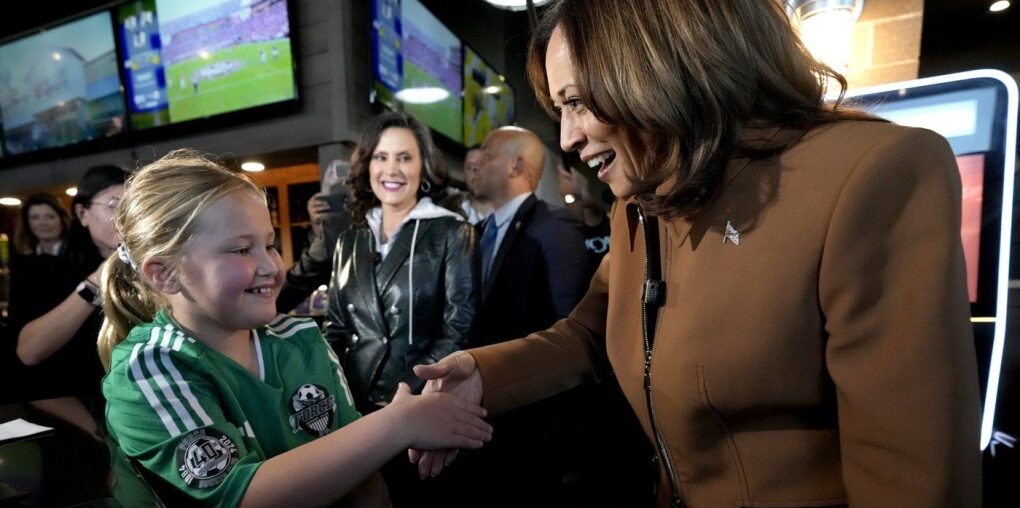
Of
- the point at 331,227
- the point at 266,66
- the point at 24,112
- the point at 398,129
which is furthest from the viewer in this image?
the point at 24,112

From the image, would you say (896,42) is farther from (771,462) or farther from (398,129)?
(398,129)

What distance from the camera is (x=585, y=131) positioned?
1.04 m

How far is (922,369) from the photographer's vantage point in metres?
0.68

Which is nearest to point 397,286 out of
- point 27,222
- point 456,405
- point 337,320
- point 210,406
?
point 337,320

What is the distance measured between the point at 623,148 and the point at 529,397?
2.07ft

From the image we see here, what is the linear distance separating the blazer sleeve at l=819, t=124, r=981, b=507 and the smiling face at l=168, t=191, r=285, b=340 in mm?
1080

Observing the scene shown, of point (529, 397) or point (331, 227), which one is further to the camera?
point (331, 227)

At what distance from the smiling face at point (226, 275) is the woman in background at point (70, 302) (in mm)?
1068

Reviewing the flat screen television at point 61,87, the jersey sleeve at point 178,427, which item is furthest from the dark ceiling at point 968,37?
the flat screen television at point 61,87

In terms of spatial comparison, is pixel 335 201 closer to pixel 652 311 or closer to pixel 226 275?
pixel 226 275

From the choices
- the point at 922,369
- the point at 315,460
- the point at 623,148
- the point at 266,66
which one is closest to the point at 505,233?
the point at 623,148

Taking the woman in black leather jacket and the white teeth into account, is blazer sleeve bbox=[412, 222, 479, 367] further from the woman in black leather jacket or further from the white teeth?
the white teeth

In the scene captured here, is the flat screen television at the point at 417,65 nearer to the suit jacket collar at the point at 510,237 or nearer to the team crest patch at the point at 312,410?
the suit jacket collar at the point at 510,237

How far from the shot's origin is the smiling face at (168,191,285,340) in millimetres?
1094
